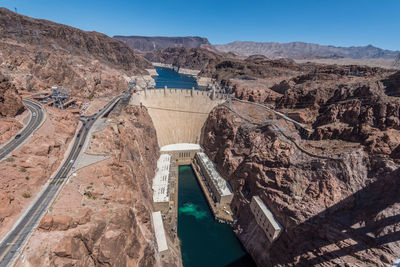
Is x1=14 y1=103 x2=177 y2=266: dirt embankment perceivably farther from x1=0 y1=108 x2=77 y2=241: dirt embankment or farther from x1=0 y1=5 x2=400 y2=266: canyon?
x1=0 y1=108 x2=77 y2=241: dirt embankment

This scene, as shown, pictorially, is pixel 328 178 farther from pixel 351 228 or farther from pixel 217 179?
pixel 217 179

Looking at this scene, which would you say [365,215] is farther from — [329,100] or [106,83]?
[106,83]

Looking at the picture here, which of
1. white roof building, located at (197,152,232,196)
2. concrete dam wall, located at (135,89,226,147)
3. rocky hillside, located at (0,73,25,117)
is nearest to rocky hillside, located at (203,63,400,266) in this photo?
white roof building, located at (197,152,232,196)

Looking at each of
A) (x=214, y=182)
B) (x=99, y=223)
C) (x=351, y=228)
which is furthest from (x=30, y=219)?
(x=351, y=228)

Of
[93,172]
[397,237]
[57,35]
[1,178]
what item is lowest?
[397,237]

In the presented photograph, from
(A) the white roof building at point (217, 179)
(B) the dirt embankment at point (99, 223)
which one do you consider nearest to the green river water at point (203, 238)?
(A) the white roof building at point (217, 179)

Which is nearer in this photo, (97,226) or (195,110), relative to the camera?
(97,226)

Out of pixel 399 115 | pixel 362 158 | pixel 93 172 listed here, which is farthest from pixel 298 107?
pixel 93 172
